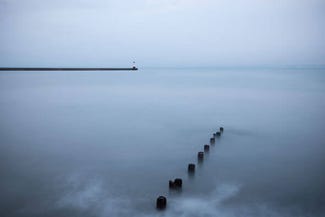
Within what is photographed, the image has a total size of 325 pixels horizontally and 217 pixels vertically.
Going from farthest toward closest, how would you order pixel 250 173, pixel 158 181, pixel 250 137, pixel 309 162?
pixel 250 137
pixel 309 162
pixel 250 173
pixel 158 181

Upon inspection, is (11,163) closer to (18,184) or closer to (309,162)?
(18,184)

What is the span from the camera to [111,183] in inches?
271

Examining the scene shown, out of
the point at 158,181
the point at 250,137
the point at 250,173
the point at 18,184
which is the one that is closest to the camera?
the point at 18,184

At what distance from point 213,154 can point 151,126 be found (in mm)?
4998

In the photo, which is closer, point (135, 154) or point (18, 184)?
point (18, 184)

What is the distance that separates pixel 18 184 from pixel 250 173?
236 inches

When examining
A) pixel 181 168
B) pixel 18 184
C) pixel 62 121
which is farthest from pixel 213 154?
pixel 62 121

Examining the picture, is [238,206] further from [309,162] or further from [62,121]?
[62,121]

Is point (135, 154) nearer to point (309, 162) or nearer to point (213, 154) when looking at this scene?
point (213, 154)

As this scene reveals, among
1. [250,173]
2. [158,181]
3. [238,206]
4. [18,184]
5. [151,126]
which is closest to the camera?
[238,206]

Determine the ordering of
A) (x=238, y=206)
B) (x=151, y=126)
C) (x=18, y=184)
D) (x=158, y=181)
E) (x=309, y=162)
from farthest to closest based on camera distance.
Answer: (x=151, y=126) → (x=309, y=162) → (x=158, y=181) → (x=18, y=184) → (x=238, y=206)

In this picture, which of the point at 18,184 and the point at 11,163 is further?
the point at 11,163

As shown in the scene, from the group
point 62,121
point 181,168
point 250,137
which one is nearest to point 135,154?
point 181,168

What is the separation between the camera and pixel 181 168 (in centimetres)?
799
